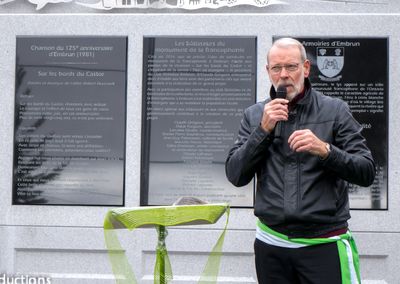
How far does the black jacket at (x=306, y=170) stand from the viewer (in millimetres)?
2471

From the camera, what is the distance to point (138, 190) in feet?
14.8

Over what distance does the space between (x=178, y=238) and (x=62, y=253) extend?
0.96 metres

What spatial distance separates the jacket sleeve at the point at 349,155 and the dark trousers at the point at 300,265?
0.33m

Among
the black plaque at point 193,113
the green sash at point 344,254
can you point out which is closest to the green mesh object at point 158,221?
the green sash at point 344,254

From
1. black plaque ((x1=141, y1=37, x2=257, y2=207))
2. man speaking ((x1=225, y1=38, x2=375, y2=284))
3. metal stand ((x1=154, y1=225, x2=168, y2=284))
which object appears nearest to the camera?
metal stand ((x1=154, y1=225, x2=168, y2=284))

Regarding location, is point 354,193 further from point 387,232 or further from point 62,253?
point 62,253


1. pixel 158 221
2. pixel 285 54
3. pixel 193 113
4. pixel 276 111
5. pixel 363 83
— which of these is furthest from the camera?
pixel 193 113

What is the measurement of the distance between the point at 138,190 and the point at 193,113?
75 cm

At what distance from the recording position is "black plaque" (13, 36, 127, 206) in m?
4.56

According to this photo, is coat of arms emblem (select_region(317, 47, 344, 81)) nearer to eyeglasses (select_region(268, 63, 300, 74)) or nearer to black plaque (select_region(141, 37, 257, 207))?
black plaque (select_region(141, 37, 257, 207))

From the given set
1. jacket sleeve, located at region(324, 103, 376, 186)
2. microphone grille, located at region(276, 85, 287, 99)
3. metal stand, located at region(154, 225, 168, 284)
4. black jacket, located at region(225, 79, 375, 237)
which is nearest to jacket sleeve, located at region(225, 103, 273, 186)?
black jacket, located at region(225, 79, 375, 237)

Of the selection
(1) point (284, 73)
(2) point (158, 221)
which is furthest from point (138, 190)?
(2) point (158, 221)

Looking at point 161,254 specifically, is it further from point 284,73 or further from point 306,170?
point 284,73

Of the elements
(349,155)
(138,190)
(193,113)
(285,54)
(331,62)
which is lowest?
(138,190)
